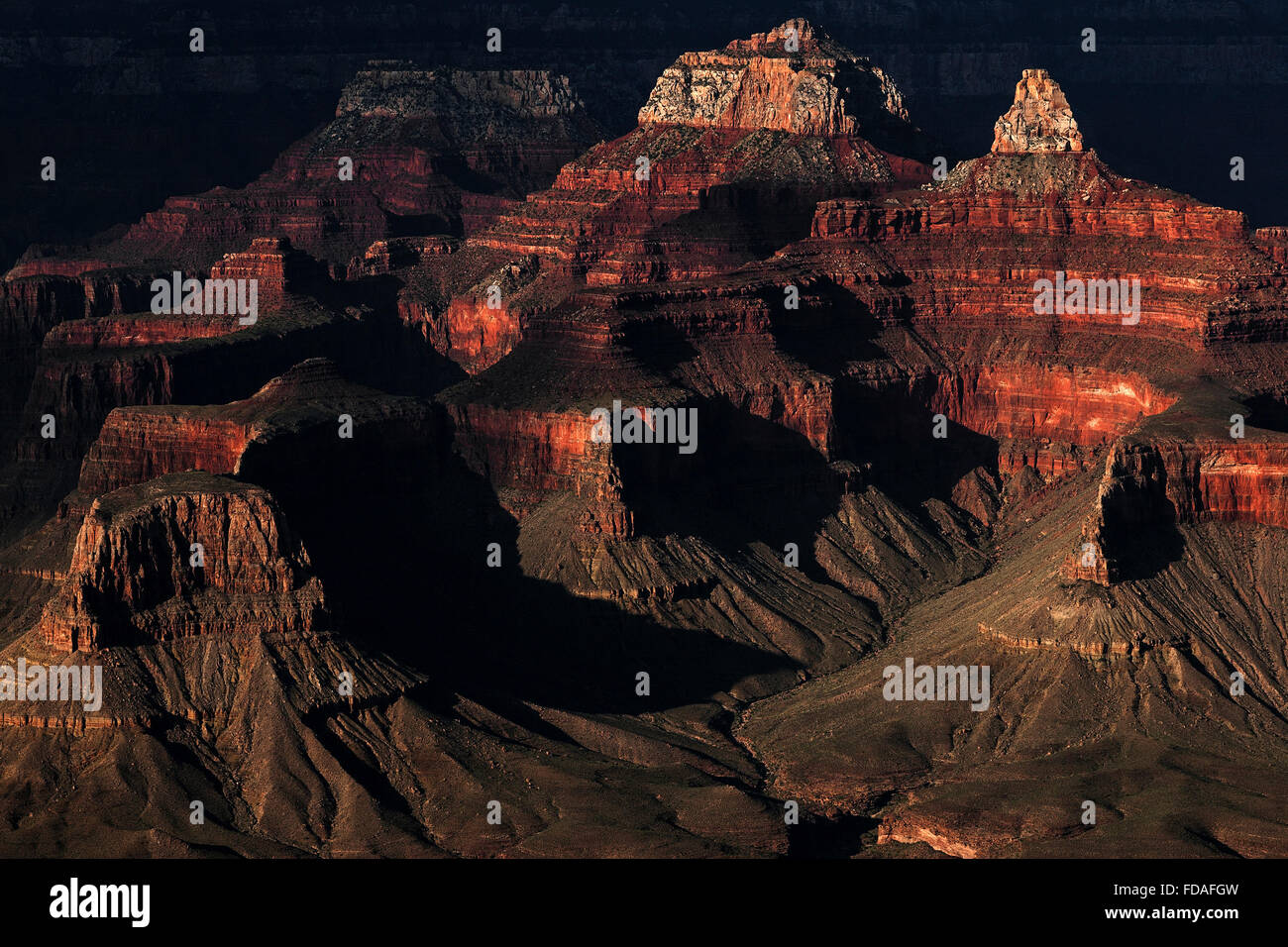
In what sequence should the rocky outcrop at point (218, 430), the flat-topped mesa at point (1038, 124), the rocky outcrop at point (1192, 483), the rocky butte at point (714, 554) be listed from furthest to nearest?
1. the flat-topped mesa at point (1038, 124)
2. the rocky outcrop at point (218, 430)
3. the rocky outcrop at point (1192, 483)
4. the rocky butte at point (714, 554)

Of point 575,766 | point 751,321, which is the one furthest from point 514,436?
point 575,766

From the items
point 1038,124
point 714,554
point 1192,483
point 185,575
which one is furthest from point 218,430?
point 1038,124

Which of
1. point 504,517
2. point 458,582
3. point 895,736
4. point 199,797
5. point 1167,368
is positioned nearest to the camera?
point 199,797

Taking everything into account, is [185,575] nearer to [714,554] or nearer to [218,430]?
[218,430]

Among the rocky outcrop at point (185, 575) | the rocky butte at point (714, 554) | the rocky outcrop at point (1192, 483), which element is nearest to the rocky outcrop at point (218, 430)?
the rocky butte at point (714, 554)

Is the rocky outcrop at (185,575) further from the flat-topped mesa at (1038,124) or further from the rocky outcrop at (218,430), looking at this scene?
the flat-topped mesa at (1038,124)

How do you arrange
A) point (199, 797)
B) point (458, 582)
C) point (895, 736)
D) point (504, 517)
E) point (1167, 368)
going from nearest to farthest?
point (199, 797) < point (895, 736) < point (458, 582) < point (504, 517) < point (1167, 368)

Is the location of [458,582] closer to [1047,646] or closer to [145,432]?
[145,432]

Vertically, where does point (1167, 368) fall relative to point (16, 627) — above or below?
above
